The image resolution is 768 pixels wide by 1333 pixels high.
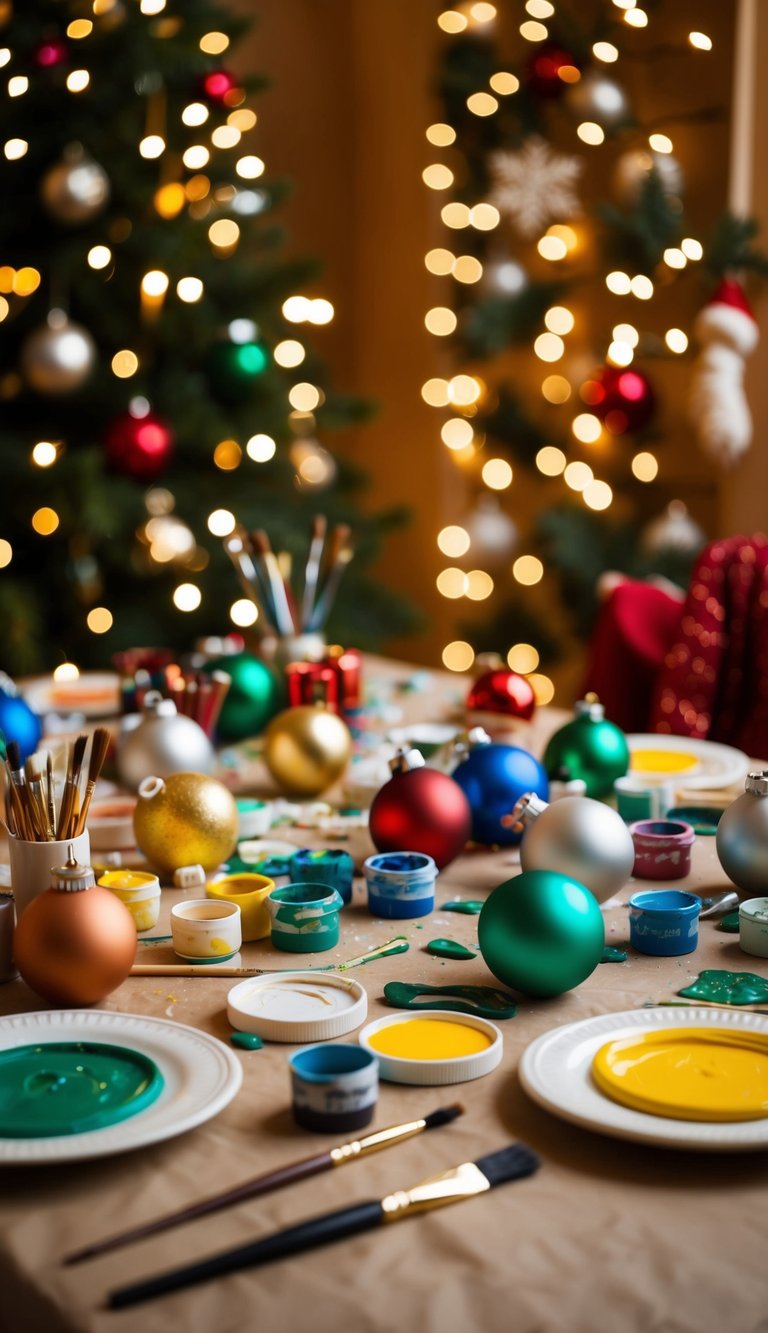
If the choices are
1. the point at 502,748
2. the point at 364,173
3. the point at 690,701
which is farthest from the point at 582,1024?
the point at 364,173

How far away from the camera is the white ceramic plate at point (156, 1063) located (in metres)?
0.76

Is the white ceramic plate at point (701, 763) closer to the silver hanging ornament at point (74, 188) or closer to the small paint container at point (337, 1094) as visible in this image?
the small paint container at point (337, 1094)

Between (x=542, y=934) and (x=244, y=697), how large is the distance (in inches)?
36.6

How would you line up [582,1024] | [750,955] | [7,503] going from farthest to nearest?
[7,503] < [750,955] < [582,1024]

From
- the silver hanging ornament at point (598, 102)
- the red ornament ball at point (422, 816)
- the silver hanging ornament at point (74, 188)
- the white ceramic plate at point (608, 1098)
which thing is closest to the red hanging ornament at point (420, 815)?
the red ornament ball at point (422, 816)

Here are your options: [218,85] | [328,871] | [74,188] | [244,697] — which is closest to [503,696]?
[244,697]

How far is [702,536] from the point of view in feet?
10.9

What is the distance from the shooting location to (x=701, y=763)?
5.36 feet

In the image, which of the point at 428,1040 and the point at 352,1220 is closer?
the point at 352,1220

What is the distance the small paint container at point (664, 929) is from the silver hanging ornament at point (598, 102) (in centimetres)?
257

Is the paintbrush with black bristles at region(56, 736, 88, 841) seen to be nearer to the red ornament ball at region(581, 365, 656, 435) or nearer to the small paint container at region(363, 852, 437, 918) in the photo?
the small paint container at region(363, 852, 437, 918)

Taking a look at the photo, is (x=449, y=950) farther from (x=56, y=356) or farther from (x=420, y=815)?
(x=56, y=356)

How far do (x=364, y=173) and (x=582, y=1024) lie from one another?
12.0ft

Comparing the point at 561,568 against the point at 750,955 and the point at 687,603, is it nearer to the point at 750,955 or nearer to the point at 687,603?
the point at 687,603
